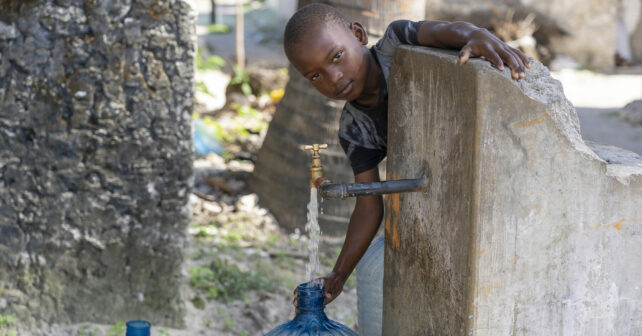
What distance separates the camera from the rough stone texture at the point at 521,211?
1.55 meters

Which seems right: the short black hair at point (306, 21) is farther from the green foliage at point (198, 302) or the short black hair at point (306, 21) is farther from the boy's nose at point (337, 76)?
the green foliage at point (198, 302)

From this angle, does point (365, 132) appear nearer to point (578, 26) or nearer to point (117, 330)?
point (117, 330)

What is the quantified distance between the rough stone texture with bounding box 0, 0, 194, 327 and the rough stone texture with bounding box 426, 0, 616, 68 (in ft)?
26.8

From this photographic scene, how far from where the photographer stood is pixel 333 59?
6.46 ft

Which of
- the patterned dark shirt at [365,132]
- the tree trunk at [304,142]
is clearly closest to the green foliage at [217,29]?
the tree trunk at [304,142]

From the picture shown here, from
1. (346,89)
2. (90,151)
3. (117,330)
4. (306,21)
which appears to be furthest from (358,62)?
(117,330)

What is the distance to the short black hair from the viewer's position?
1.96 meters

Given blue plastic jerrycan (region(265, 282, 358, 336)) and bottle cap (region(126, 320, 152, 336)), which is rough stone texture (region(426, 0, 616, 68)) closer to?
bottle cap (region(126, 320, 152, 336))

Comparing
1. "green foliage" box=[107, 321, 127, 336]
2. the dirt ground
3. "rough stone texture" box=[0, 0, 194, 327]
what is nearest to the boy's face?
"rough stone texture" box=[0, 0, 194, 327]

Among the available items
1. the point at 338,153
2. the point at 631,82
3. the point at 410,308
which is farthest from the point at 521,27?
the point at 410,308

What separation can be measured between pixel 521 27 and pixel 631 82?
173cm

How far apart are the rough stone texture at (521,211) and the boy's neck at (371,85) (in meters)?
0.31

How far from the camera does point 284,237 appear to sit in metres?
4.67

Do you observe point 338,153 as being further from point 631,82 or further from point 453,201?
point 631,82
